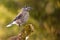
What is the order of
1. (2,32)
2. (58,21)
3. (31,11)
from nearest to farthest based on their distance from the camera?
(2,32)
(31,11)
(58,21)

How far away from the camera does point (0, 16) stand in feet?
4.37

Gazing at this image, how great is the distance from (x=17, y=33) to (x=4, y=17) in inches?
6.4

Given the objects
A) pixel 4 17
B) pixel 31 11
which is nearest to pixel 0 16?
pixel 4 17

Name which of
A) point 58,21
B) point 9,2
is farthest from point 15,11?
point 58,21

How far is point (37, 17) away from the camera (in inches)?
58.4

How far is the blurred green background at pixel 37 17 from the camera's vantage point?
1.35 m

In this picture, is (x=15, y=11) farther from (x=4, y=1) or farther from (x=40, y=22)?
(x=40, y=22)

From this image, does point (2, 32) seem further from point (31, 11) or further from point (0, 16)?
point (31, 11)

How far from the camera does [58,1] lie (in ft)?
5.14

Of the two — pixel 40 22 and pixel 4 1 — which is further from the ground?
pixel 4 1

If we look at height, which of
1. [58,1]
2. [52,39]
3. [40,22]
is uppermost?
[58,1]

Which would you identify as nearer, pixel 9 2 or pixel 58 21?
pixel 9 2

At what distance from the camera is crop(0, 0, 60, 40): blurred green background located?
1.35 metres

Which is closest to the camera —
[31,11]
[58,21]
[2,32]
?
[2,32]
